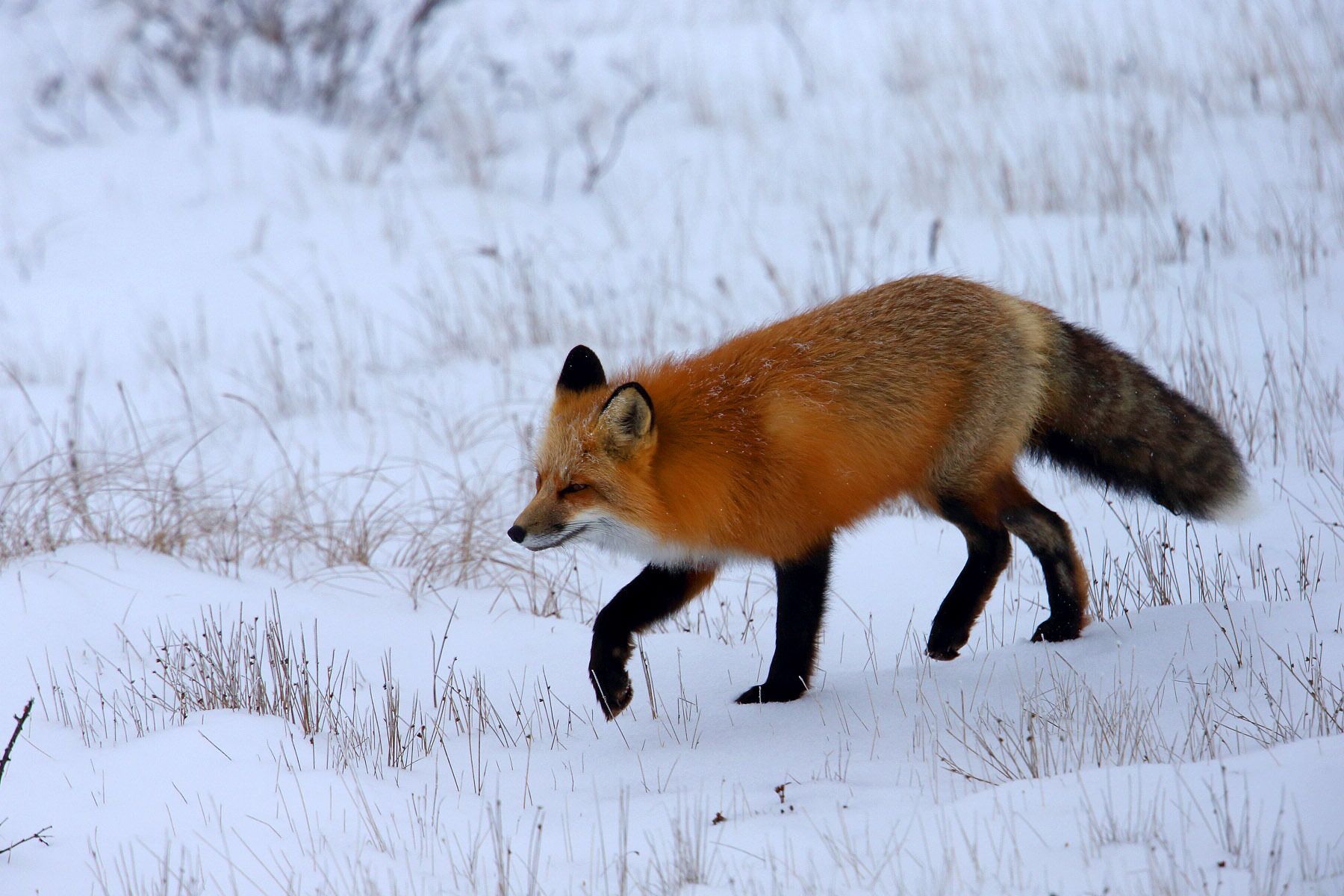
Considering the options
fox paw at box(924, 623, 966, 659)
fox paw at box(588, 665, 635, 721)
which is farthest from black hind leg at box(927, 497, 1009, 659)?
fox paw at box(588, 665, 635, 721)

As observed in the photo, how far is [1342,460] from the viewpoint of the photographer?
515 centimetres

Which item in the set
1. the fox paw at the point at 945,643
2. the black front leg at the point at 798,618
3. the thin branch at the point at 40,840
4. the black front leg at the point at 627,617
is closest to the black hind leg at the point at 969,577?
the fox paw at the point at 945,643

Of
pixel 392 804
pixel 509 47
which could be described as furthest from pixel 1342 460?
pixel 509 47

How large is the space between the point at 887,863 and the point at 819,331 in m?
1.88

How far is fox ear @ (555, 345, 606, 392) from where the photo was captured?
362 centimetres

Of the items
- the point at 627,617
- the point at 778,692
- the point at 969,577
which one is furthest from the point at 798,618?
the point at 969,577

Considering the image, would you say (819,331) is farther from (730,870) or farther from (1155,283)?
(1155,283)

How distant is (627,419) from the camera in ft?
10.9

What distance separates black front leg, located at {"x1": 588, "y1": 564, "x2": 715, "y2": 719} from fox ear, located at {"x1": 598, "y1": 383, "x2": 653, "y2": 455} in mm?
560

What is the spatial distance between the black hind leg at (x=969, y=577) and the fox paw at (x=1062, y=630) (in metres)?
0.25

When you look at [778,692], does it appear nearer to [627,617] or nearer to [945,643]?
[627,617]

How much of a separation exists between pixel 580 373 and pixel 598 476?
0.43 metres

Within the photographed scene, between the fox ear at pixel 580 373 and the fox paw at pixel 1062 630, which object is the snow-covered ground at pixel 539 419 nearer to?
the fox paw at pixel 1062 630

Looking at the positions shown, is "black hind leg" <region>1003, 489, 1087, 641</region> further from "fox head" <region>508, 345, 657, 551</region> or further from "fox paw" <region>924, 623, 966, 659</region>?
"fox head" <region>508, 345, 657, 551</region>
